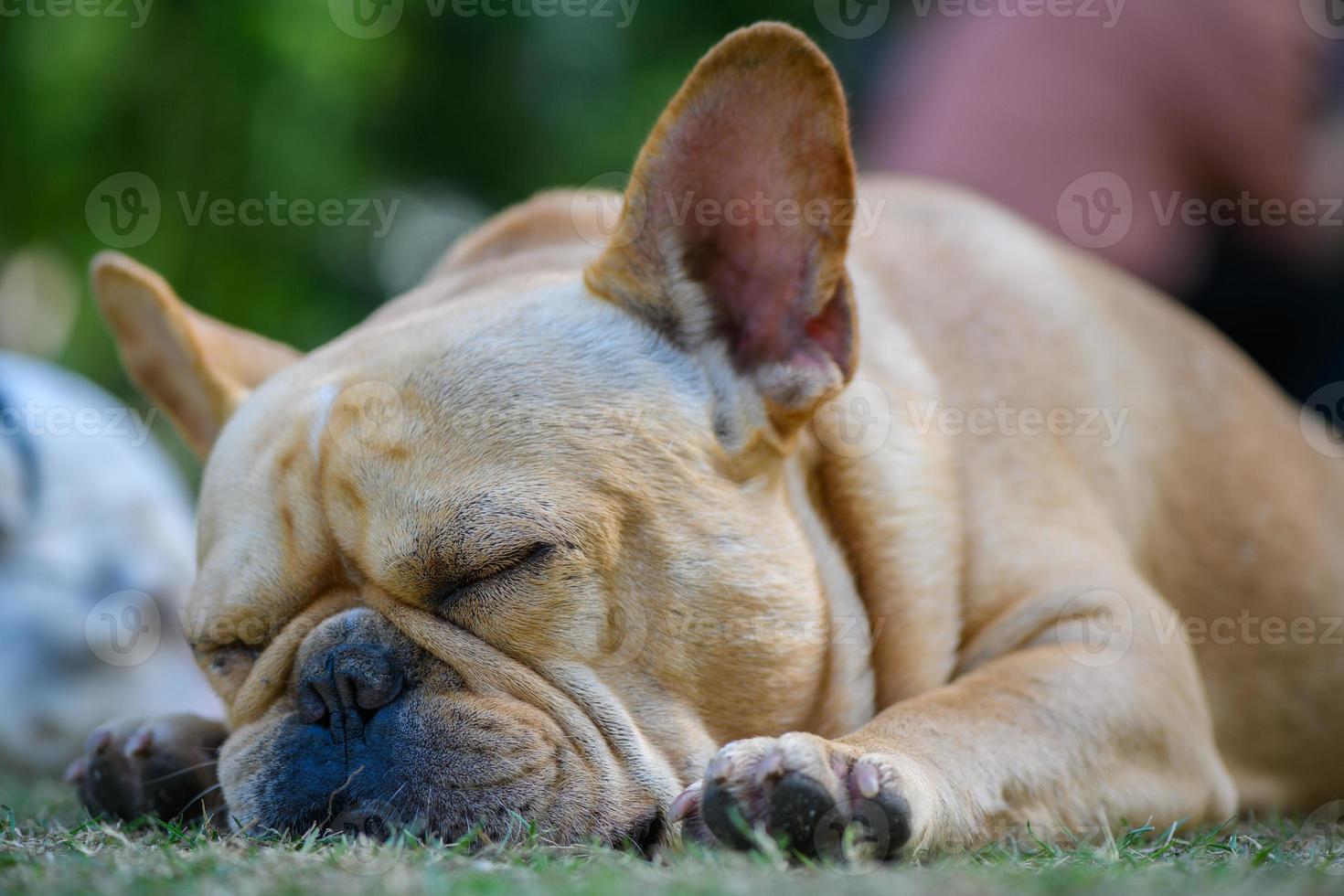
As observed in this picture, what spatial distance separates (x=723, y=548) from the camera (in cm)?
216

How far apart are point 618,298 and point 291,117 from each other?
540 centimetres

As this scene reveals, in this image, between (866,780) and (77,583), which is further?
(77,583)

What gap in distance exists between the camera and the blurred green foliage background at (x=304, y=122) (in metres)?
6.87

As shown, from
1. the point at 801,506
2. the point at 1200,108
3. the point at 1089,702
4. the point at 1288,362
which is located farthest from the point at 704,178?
the point at 1288,362

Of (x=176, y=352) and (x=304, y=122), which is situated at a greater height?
(x=304, y=122)

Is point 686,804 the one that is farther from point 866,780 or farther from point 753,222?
point 753,222

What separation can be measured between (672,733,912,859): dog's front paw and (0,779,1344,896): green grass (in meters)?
0.05

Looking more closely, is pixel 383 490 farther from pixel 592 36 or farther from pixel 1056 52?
pixel 592 36

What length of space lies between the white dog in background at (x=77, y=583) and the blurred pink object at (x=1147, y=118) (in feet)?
9.25

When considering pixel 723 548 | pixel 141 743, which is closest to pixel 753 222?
pixel 723 548

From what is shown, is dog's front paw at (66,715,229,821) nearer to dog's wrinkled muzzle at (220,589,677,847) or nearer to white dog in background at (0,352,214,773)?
dog's wrinkled muzzle at (220,589,677,847)

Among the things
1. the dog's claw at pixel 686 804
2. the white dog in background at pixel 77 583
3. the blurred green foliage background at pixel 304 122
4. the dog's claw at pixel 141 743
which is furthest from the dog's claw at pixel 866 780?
the blurred green foliage background at pixel 304 122

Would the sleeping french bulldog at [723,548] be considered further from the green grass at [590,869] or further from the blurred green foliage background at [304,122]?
the blurred green foliage background at [304,122]

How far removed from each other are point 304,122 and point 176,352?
460cm
